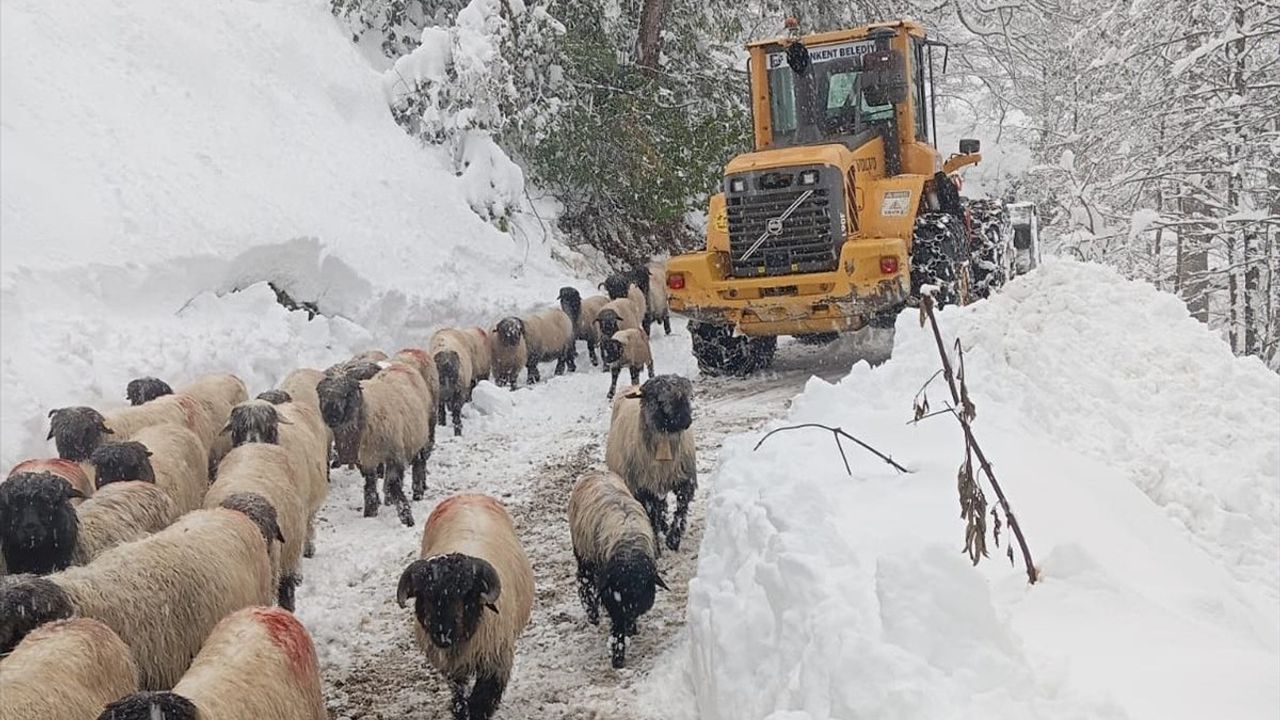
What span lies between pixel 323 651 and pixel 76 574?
5.17 ft

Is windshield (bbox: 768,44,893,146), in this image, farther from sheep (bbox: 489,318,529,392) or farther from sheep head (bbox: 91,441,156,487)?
sheep head (bbox: 91,441,156,487)

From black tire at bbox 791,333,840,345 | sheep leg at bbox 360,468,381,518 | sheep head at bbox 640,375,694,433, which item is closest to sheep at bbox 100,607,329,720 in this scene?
sheep head at bbox 640,375,694,433

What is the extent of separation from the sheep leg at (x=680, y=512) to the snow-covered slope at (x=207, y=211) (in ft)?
18.2

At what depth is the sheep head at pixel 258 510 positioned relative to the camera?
6.04 meters

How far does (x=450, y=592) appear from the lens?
496cm

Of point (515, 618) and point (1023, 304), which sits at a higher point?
point (1023, 304)

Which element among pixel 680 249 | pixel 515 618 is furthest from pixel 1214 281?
pixel 515 618

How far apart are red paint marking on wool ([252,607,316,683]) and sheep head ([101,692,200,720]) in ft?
2.69

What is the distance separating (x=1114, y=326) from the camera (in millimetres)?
9133

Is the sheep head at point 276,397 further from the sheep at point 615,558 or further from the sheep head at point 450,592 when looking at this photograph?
the sheep head at point 450,592

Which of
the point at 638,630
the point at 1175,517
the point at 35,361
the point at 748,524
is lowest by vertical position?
the point at 638,630

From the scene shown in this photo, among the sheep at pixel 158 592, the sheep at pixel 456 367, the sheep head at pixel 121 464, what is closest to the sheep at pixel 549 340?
the sheep at pixel 456 367

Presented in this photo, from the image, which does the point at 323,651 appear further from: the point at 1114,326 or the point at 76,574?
the point at 1114,326

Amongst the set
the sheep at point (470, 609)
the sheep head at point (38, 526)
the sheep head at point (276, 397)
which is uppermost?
the sheep head at point (276, 397)
